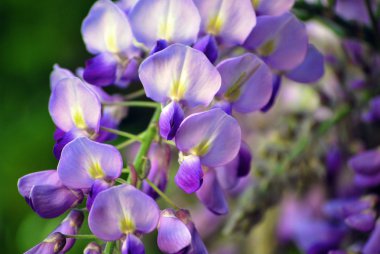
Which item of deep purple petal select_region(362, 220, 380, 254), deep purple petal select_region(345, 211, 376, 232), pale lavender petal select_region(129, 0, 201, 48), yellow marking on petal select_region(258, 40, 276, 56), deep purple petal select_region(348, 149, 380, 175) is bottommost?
deep purple petal select_region(362, 220, 380, 254)

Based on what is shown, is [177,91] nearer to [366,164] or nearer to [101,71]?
[101,71]

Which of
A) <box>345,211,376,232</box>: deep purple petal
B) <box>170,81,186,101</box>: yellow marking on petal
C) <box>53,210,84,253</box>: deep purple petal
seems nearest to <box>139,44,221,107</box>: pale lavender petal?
<box>170,81,186,101</box>: yellow marking on petal

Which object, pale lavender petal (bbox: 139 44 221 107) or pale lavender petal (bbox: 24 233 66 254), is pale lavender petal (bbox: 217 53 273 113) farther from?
pale lavender petal (bbox: 24 233 66 254)

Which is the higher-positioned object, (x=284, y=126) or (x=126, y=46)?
(x=126, y=46)

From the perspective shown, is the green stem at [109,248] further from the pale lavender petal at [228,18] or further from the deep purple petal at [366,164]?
the deep purple petal at [366,164]

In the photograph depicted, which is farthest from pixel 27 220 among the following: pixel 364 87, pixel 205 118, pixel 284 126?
pixel 205 118

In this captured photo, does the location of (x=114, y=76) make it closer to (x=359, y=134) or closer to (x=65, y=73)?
(x=65, y=73)
